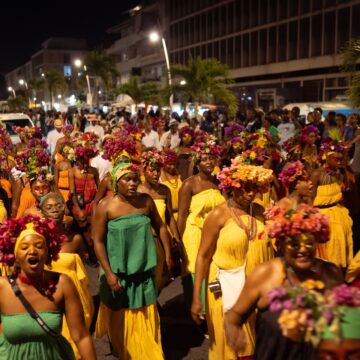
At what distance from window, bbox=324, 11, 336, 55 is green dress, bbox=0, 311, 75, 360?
132ft

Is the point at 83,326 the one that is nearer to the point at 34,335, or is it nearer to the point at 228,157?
the point at 34,335

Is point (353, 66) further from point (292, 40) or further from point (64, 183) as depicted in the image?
point (292, 40)

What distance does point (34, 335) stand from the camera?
3.59 metres

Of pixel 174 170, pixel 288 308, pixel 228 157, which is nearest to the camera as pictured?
pixel 288 308

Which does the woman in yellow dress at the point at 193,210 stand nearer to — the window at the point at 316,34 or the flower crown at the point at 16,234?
the flower crown at the point at 16,234

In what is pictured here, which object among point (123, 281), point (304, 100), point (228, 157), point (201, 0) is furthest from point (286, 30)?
point (123, 281)

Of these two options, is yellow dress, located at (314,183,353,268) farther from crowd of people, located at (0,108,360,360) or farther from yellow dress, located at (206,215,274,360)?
yellow dress, located at (206,215,274,360)

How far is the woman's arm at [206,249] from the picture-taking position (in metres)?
4.82

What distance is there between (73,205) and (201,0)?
179 ft

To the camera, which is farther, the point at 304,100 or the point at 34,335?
the point at 304,100

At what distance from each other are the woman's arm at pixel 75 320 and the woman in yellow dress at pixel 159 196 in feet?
8.98

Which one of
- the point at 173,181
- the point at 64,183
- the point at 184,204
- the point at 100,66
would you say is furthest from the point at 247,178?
the point at 100,66

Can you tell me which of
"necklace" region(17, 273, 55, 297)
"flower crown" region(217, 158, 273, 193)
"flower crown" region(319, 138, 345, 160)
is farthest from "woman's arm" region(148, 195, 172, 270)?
"flower crown" region(319, 138, 345, 160)

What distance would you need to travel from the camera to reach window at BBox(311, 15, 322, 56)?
1670 inches
